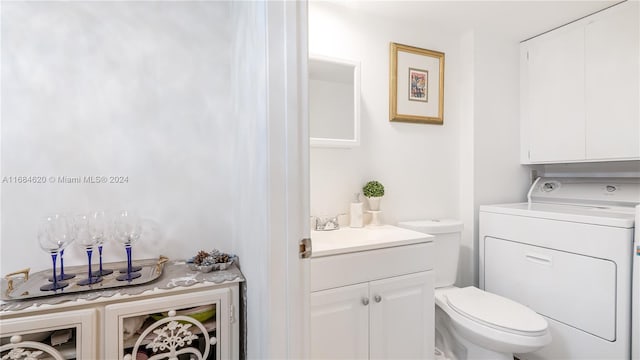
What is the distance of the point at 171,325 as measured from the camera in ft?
3.78

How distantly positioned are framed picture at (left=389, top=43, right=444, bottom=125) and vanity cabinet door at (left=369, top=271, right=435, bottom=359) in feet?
3.41

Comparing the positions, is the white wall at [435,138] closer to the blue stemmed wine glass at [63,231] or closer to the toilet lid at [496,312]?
the toilet lid at [496,312]

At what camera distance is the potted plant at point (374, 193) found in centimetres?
186

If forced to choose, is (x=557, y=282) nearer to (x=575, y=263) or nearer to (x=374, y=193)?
(x=575, y=263)

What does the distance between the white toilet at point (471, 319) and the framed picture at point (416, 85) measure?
2.36 feet

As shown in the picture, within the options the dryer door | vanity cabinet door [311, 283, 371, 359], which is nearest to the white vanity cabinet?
vanity cabinet door [311, 283, 371, 359]

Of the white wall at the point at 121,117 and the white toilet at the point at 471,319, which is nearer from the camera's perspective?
the white wall at the point at 121,117

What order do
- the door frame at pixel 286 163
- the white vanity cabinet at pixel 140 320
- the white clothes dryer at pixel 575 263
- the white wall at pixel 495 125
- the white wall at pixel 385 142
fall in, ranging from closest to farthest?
the door frame at pixel 286 163
the white vanity cabinet at pixel 140 320
the white clothes dryer at pixel 575 263
the white wall at pixel 385 142
the white wall at pixel 495 125

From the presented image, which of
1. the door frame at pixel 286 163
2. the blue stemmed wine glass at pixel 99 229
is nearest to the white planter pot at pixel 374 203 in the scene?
the door frame at pixel 286 163

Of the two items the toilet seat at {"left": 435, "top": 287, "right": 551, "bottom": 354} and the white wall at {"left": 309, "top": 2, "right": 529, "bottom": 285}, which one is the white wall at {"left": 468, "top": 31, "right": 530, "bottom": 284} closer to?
the white wall at {"left": 309, "top": 2, "right": 529, "bottom": 285}

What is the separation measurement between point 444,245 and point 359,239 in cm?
69

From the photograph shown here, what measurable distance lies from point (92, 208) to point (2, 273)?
397 mm

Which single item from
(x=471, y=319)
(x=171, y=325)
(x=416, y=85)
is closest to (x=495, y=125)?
(x=416, y=85)

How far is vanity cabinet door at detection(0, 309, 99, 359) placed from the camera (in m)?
0.98
